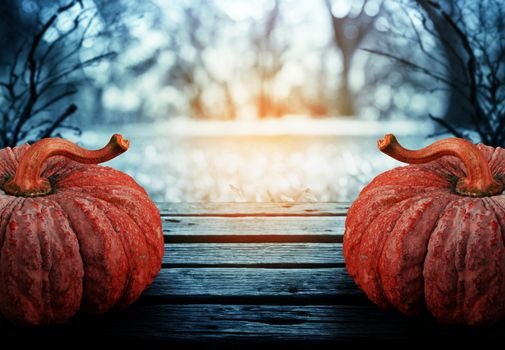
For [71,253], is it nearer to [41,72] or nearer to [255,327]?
[255,327]

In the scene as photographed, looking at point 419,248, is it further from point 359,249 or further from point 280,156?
point 280,156

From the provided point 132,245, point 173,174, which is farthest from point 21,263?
point 173,174

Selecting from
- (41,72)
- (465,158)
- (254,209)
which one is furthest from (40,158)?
(41,72)

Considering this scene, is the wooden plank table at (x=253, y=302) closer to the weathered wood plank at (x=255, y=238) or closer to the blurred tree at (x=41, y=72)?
the weathered wood plank at (x=255, y=238)

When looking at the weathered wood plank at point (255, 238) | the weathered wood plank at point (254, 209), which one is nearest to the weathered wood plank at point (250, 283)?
the weathered wood plank at point (255, 238)

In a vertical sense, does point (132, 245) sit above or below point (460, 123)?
above

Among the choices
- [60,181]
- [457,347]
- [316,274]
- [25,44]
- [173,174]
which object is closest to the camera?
[457,347]

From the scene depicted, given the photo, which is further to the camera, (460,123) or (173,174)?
(173,174)
